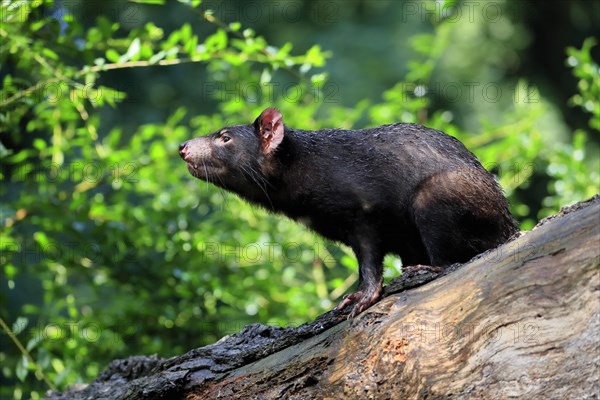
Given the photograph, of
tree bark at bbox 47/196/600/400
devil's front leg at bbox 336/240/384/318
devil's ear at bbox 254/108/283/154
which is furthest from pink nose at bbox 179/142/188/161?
tree bark at bbox 47/196/600/400

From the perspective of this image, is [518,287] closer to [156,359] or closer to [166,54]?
[156,359]

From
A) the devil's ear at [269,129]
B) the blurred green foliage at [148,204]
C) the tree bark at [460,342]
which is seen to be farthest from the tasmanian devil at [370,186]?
the blurred green foliage at [148,204]

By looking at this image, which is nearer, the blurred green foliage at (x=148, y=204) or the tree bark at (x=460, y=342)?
the tree bark at (x=460, y=342)

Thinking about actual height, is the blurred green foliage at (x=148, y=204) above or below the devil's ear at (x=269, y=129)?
below

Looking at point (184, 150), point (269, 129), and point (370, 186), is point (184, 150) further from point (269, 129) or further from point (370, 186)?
point (370, 186)

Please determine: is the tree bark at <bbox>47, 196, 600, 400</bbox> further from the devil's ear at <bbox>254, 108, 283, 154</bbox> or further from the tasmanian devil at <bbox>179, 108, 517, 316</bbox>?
the devil's ear at <bbox>254, 108, 283, 154</bbox>

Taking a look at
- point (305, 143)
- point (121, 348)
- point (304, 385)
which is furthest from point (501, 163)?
point (304, 385)

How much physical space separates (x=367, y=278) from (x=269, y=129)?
1111 mm

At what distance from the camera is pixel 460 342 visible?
3.36 meters

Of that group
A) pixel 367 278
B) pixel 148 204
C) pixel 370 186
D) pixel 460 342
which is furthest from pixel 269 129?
pixel 148 204

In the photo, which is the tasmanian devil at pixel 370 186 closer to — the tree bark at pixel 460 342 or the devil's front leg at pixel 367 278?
the devil's front leg at pixel 367 278

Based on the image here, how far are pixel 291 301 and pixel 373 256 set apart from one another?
2.06m

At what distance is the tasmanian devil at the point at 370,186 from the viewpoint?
448 centimetres

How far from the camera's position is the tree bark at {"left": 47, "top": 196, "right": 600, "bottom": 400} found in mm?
3096
